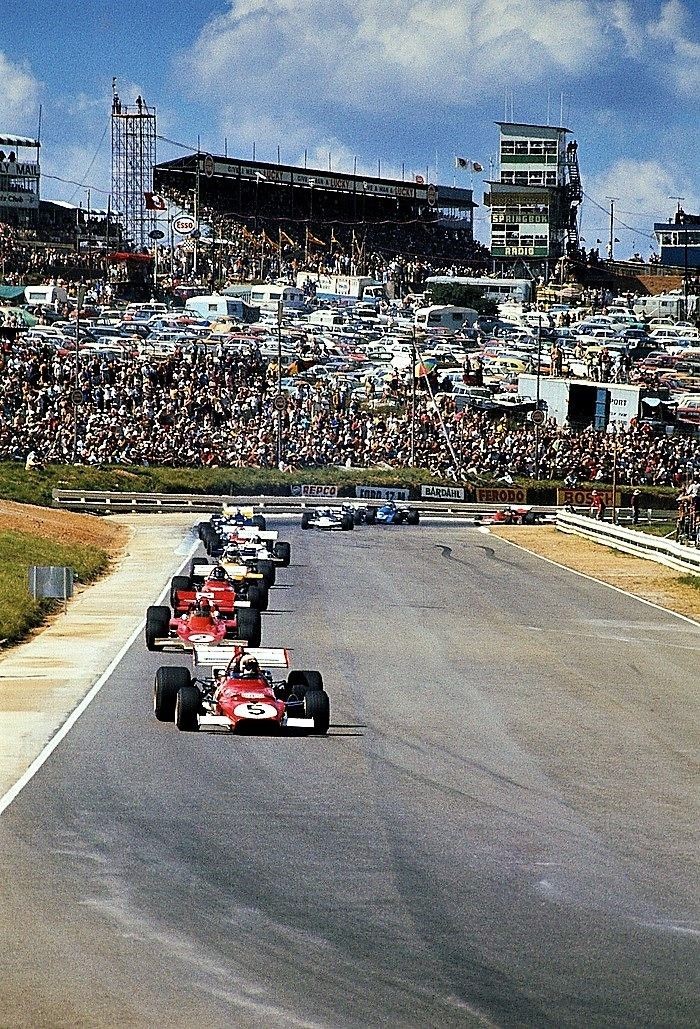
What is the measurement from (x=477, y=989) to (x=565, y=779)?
8038mm

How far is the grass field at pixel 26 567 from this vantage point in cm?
3300

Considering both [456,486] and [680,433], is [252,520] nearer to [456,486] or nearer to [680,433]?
[456,486]

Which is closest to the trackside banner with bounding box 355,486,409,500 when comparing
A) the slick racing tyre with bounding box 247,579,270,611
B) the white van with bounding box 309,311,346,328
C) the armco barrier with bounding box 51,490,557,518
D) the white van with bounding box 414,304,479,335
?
the armco barrier with bounding box 51,490,557,518

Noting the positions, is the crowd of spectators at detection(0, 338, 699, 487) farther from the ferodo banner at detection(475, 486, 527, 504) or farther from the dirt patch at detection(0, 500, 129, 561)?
the dirt patch at detection(0, 500, 129, 561)

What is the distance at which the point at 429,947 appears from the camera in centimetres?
1191

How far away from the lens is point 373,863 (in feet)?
47.1

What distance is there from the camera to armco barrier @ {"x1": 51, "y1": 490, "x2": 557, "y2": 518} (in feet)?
243

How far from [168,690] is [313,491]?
58437mm

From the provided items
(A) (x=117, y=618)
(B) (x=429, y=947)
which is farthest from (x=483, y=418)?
(B) (x=429, y=947)

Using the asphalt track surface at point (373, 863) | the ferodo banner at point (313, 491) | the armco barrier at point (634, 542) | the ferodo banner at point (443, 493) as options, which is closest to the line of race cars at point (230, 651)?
the asphalt track surface at point (373, 863)

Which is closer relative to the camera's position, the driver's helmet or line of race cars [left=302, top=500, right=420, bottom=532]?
the driver's helmet

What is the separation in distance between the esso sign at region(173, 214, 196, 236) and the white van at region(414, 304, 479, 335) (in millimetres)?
42009

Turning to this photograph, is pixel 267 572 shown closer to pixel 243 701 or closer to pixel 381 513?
pixel 243 701

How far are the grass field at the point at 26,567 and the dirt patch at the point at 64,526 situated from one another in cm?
136
